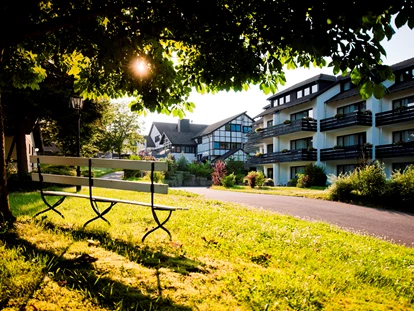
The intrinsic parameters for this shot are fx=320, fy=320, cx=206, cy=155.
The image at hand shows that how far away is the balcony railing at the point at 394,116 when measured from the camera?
2494 centimetres

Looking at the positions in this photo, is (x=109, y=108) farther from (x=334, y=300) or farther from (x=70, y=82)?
(x=334, y=300)

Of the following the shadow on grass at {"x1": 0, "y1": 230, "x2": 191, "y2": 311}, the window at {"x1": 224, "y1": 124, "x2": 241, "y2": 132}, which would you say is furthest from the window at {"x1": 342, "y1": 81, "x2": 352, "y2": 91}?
the shadow on grass at {"x1": 0, "y1": 230, "x2": 191, "y2": 311}

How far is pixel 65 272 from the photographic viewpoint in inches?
124

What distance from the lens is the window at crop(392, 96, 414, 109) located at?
84.4 feet

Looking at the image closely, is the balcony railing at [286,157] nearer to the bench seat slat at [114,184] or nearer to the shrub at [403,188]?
the shrub at [403,188]

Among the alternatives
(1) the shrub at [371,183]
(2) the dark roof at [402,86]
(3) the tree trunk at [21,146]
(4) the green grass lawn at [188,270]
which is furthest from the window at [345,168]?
(3) the tree trunk at [21,146]

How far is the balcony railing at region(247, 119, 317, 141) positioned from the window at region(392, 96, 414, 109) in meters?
7.35

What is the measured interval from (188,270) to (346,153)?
2816 cm

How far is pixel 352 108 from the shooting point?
99.2 ft

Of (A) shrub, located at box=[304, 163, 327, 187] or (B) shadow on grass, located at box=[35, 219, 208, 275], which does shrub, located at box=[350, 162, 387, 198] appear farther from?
(A) shrub, located at box=[304, 163, 327, 187]

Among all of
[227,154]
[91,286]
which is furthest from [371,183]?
[227,154]

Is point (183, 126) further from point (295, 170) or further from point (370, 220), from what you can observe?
point (370, 220)

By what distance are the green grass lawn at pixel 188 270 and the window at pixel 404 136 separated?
2422cm

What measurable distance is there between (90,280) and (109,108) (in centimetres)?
2290
